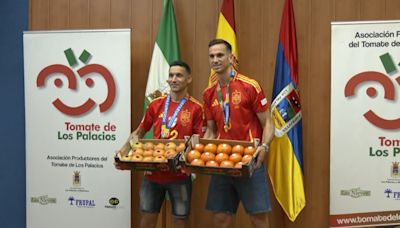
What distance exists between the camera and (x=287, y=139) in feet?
10.2

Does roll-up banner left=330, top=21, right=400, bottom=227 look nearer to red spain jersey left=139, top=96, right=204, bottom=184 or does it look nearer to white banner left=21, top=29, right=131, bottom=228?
red spain jersey left=139, top=96, right=204, bottom=184

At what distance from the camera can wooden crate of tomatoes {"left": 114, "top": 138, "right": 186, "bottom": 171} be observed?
2.45 metres

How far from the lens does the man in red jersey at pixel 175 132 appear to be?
107 inches

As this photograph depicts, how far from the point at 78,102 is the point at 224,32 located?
4.22 ft

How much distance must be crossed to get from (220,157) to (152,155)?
45cm

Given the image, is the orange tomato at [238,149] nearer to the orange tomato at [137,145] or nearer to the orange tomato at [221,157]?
the orange tomato at [221,157]

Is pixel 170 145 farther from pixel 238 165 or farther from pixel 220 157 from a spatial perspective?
pixel 238 165

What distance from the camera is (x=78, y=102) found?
10.9ft

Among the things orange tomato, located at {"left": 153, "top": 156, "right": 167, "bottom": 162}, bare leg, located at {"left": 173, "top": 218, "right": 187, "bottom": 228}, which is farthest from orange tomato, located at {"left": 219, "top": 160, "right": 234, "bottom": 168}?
bare leg, located at {"left": 173, "top": 218, "right": 187, "bottom": 228}

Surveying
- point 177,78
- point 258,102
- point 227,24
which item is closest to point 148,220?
point 177,78

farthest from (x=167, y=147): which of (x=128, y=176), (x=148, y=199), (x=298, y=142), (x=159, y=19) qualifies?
(x=159, y=19)

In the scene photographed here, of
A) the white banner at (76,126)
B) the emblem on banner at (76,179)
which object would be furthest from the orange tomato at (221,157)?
the emblem on banner at (76,179)

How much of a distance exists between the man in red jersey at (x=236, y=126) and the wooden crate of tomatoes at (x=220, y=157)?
0.49 ft

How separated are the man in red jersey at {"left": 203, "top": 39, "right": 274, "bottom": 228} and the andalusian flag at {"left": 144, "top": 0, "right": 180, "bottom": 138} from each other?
72cm
